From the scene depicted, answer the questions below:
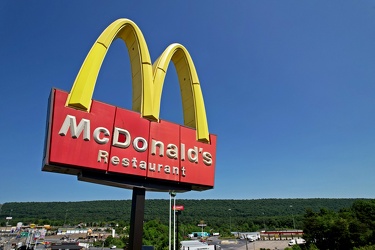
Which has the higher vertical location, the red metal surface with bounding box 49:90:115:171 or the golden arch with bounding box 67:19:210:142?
the golden arch with bounding box 67:19:210:142

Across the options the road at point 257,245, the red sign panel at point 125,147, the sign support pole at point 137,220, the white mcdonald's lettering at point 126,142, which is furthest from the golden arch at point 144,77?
the road at point 257,245

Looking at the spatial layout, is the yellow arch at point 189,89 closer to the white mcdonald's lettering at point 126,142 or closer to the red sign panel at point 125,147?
the red sign panel at point 125,147

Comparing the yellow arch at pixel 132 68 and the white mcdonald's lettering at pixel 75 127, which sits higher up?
the yellow arch at pixel 132 68

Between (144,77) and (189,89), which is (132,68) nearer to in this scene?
(144,77)

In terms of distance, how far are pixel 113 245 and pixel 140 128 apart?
7091 centimetres

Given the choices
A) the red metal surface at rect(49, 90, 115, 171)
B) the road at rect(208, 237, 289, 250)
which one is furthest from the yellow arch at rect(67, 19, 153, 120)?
the road at rect(208, 237, 289, 250)

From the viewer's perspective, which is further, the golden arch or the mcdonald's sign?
the golden arch

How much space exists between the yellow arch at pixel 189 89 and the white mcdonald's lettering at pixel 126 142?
3.60 feet

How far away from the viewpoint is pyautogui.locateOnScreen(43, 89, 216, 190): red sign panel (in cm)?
1033

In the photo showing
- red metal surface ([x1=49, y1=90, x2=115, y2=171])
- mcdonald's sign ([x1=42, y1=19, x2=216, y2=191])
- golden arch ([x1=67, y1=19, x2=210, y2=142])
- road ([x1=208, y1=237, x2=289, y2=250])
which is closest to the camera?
red metal surface ([x1=49, y1=90, x2=115, y2=171])

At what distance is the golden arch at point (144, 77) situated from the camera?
11.2 meters

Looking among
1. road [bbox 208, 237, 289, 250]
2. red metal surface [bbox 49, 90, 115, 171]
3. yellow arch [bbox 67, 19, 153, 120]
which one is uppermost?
yellow arch [bbox 67, 19, 153, 120]

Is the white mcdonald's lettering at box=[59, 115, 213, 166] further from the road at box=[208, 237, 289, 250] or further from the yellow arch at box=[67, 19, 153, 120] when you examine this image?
the road at box=[208, 237, 289, 250]

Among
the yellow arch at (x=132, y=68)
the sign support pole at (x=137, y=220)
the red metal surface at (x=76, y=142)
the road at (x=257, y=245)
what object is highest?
the yellow arch at (x=132, y=68)
